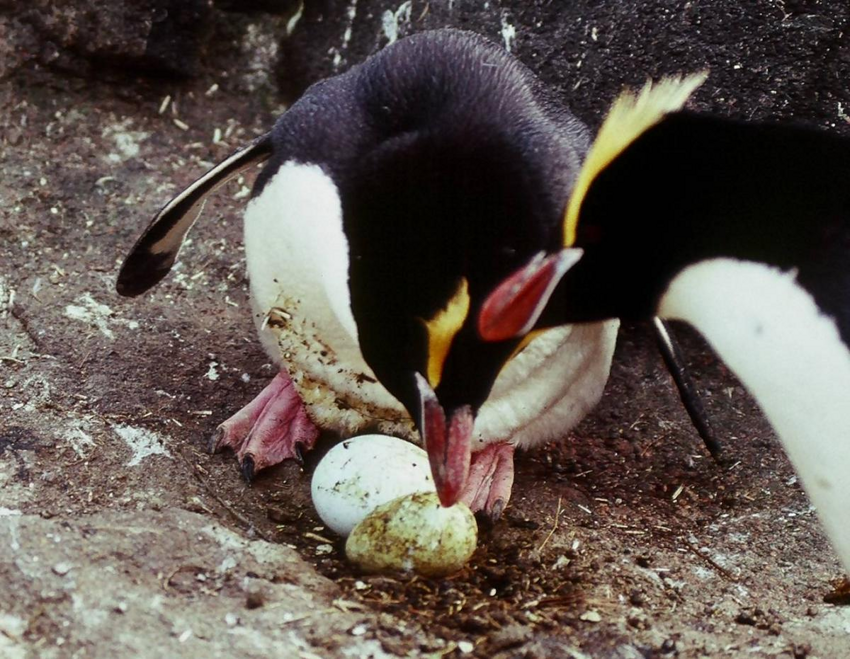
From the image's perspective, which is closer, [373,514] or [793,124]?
[793,124]

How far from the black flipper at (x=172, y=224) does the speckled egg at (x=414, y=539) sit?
2.59 feet

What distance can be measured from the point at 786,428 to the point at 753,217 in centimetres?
28

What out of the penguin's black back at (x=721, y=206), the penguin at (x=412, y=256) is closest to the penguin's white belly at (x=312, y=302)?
the penguin at (x=412, y=256)

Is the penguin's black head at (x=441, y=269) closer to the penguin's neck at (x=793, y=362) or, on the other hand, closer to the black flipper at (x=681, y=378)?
the penguin's neck at (x=793, y=362)

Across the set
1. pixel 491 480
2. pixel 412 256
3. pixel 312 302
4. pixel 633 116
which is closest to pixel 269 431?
pixel 312 302

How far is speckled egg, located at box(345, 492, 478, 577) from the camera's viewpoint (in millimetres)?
1557

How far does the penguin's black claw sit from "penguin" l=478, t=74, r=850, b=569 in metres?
0.72

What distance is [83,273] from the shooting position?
255cm

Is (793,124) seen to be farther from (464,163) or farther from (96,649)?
(96,649)

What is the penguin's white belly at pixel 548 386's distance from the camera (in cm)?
186

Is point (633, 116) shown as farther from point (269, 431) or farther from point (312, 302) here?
point (269, 431)

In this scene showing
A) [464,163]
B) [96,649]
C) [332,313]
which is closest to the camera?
[96,649]

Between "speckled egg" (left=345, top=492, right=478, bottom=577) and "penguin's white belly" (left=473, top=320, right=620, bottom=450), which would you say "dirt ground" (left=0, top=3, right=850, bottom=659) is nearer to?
"speckled egg" (left=345, top=492, right=478, bottom=577)

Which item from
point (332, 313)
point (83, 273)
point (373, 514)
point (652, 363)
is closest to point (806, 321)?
point (373, 514)
